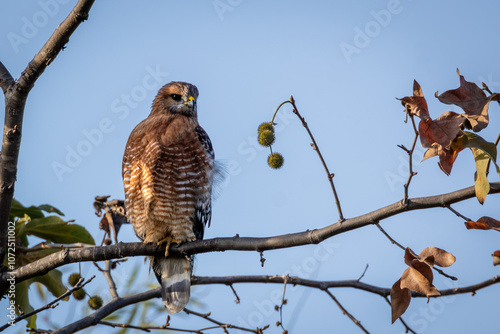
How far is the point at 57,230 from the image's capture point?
5.31 m

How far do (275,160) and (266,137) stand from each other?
0.85 ft

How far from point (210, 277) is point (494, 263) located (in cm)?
270

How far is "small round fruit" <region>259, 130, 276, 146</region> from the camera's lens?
15.1ft

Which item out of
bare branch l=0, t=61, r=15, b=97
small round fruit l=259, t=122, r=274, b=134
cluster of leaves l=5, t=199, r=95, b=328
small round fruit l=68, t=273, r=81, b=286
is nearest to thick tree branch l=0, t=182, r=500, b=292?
cluster of leaves l=5, t=199, r=95, b=328

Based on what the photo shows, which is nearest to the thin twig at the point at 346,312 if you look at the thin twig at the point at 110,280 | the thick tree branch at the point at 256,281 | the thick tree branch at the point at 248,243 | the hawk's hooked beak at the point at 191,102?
the thick tree branch at the point at 256,281

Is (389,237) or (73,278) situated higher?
(389,237)

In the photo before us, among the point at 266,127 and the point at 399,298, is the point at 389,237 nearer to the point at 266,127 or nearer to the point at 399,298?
the point at 399,298

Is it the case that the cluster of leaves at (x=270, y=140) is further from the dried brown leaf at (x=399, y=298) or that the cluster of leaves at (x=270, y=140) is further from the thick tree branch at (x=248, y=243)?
the dried brown leaf at (x=399, y=298)

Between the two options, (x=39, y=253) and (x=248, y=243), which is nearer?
(x=248, y=243)

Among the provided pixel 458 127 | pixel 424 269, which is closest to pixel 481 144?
pixel 458 127

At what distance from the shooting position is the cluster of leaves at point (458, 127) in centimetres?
312

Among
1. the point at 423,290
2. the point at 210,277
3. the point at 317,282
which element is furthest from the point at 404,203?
the point at 210,277

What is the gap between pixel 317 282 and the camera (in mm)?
4895

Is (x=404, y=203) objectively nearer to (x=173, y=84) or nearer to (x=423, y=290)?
(x=423, y=290)
